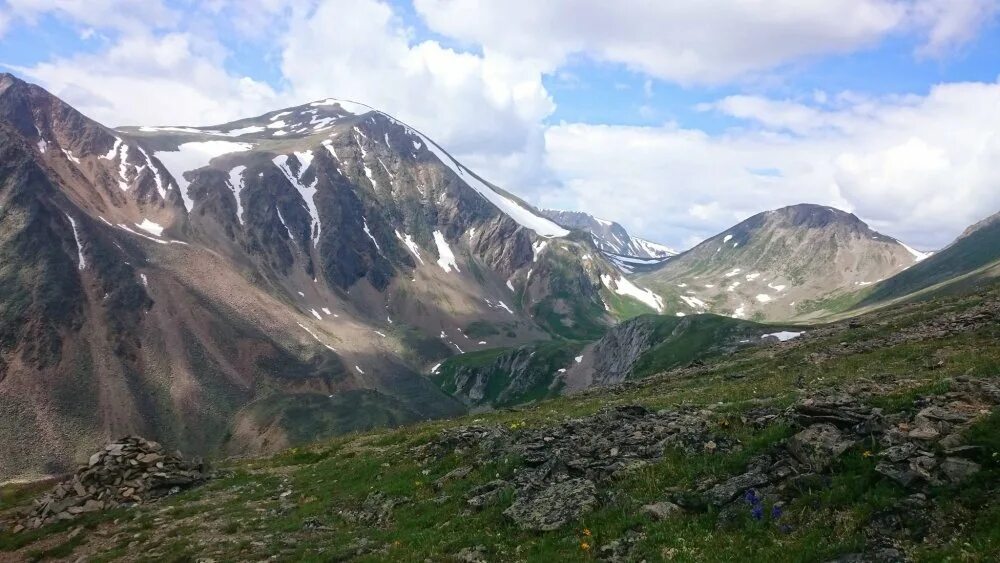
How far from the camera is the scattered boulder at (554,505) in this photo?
18.4 metres

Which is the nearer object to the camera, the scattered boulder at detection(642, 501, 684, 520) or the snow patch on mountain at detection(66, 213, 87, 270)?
the scattered boulder at detection(642, 501, 684, 520)

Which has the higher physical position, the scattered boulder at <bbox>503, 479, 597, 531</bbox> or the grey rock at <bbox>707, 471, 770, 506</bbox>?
the grey rock at <bbox>707, 471, 770, 506</bbox>

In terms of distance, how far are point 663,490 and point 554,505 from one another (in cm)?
372

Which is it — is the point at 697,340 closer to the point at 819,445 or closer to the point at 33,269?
the point at 819,445

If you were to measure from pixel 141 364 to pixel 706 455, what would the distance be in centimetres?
19420

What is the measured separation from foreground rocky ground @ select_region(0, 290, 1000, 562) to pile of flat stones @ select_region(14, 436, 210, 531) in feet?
1.18

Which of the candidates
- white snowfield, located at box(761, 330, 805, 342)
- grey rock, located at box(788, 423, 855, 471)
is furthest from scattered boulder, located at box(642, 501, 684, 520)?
white snowfield, located at box(761, 330, 805, 342)

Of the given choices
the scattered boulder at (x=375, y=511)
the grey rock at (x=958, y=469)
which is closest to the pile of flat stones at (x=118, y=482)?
the scattered boulder at (x=375, y=511)

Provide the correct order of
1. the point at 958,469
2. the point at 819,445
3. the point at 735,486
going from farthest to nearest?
1. the point at 735,486
2. the point at 819,445
3. the point at 958,469

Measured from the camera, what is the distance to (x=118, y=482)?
35.0 m

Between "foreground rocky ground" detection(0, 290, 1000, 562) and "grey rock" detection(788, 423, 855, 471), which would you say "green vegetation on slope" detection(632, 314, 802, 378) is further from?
"grey rock" detection(788, 423, 855, 471)

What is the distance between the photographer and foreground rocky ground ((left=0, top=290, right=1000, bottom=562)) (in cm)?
1345

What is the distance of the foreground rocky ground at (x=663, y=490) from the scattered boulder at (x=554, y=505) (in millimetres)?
78

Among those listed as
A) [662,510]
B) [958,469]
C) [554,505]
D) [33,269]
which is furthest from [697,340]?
[33,269]
